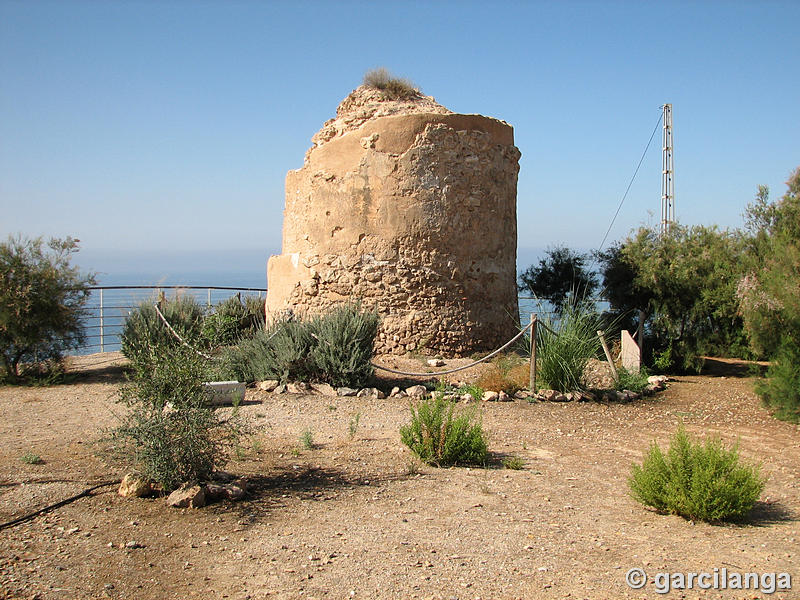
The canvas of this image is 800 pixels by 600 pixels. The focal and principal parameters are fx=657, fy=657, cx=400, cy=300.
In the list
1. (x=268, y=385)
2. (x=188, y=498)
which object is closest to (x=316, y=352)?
(x=268, y=385)

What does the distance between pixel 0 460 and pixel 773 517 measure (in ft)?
20.6

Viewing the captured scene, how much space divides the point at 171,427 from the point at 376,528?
5.52ft

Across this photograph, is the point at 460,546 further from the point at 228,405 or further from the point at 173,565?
the point at 228,405

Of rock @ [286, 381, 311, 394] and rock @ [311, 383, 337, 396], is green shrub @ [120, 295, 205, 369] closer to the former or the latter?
rock @ [286, 381, 311, 394]

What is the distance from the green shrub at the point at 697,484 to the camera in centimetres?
456

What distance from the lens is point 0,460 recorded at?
18.7ft

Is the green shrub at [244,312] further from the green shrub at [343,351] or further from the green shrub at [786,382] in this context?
the green shrub at [786,382]

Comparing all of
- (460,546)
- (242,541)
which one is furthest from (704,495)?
(242,541)

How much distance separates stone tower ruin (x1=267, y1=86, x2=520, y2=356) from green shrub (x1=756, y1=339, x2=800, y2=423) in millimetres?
4838

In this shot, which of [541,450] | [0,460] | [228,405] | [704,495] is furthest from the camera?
[228,405]

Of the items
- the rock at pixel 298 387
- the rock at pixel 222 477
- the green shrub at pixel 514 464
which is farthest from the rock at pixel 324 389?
the rock at pixel 222 477

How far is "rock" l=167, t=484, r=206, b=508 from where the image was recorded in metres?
4.59

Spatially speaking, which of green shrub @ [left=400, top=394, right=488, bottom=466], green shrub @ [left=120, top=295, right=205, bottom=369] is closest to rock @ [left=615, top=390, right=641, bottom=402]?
green shrub @ [left=400, top=394, right=488, bottom=466]

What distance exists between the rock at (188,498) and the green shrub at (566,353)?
578cm
